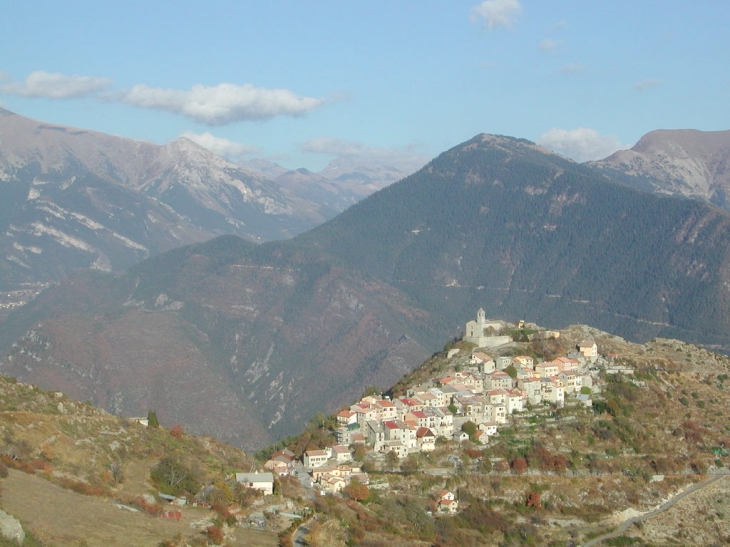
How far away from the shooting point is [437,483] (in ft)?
246

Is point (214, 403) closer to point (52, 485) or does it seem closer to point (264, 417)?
point (264, 417)

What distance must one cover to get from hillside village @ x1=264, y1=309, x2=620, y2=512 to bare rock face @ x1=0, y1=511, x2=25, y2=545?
31.7 m

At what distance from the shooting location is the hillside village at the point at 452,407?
255 ft

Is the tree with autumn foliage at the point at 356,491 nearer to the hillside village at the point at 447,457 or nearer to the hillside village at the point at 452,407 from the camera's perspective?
the hillside village at the point at 447,457

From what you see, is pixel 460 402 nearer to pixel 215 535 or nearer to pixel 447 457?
pixel 447 457

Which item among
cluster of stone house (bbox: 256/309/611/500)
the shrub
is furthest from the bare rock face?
cluster of stone house (bbox: 256/309/611/500)

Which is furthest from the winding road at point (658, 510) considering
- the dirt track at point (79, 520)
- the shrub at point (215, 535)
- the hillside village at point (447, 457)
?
the shrub at point (215, 535)

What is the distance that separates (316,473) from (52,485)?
26862mm

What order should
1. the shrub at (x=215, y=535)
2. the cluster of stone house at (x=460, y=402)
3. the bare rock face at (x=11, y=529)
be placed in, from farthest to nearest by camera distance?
1. the cluster of stone house at (x=460, y=402)
2. the shrub at (x=215, y=535)
3. the bare rock face at (x=11, y=529)

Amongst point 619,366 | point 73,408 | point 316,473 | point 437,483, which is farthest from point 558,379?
point 73,408

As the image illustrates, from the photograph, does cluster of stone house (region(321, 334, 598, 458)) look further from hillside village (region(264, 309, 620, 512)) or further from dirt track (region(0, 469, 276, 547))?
dirt track (region(0, 469, 276, 547))

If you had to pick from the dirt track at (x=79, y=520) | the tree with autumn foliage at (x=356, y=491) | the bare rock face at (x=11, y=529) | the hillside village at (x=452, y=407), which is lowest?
the tree with autumn foliage at (x=356, y=491)

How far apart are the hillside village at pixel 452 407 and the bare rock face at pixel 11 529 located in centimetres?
3171

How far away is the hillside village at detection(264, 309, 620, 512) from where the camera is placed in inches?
3059
